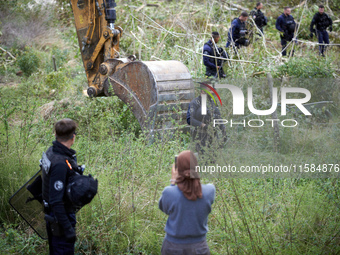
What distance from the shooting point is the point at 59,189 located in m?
3.43

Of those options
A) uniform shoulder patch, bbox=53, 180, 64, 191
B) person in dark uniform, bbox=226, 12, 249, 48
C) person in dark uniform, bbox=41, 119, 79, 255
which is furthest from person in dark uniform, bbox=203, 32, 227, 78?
uniform shoulder patch, bbox=53, 180, 64, 191

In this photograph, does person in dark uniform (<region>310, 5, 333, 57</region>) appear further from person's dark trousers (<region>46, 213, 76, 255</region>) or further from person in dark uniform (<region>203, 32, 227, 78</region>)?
person's dark trousers (<region>46, 213, 76, 255</region>)

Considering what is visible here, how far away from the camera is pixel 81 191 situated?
3.46m

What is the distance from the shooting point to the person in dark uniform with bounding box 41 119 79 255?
344cm

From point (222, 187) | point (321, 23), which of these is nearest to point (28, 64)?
point (321, 23)

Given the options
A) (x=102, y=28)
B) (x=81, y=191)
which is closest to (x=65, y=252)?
(x=81, y=191)

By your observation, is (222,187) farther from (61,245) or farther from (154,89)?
(154,89)

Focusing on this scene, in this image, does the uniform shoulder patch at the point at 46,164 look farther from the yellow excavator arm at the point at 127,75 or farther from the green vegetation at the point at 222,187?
the yellow excavator arm at the point at 127,75

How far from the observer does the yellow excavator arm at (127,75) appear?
6.83 m

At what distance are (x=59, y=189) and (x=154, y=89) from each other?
3.63 m

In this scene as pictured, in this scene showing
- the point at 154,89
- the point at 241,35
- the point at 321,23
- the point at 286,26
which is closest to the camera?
the point at 154,89

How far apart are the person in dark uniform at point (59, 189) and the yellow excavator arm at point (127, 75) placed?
2.39 meters

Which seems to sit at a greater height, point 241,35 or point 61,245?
point 241,35

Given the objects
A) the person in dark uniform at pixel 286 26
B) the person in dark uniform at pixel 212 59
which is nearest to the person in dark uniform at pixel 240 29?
the person in dark uniform at pixel 212 59
